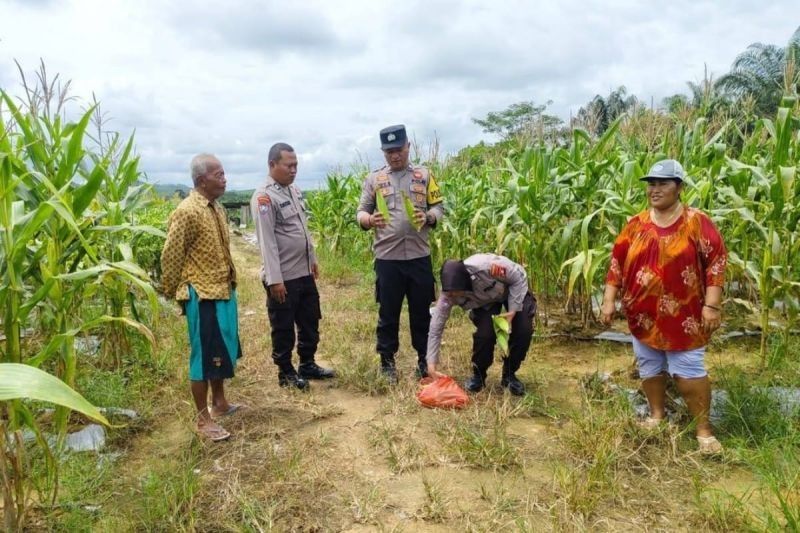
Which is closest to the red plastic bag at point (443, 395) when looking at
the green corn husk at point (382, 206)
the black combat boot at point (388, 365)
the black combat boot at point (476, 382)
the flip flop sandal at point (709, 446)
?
the black combat boot at point (476, 382)

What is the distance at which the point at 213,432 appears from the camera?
303 centimetres

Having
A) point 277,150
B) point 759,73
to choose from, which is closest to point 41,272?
point 277,150

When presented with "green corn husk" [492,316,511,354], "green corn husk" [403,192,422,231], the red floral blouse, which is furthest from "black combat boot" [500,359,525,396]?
"green corn husk" [403,192,422,231]

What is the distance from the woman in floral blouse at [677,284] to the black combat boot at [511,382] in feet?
2.86

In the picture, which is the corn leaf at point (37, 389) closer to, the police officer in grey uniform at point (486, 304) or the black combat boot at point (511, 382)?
the police officer in grey uniform at point (486, 304)

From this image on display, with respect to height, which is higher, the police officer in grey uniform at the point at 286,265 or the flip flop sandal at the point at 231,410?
the police officer in grey uniform at the point at 286,265

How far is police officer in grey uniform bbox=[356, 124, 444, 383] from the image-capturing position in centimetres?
374

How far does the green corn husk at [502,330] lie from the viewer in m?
3.36

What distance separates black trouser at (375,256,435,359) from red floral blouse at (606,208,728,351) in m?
1.45

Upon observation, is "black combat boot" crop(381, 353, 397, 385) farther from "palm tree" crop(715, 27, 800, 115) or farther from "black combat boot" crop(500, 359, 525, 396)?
"palm tree" crop(715, 27, 800, 115)

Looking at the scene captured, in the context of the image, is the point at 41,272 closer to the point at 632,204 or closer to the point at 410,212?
the point at 410,212

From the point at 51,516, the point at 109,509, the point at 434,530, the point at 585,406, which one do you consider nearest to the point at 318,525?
the point at 434,530

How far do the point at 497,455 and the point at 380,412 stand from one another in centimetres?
92

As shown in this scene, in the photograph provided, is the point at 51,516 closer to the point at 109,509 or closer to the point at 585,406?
the point at 109,509
